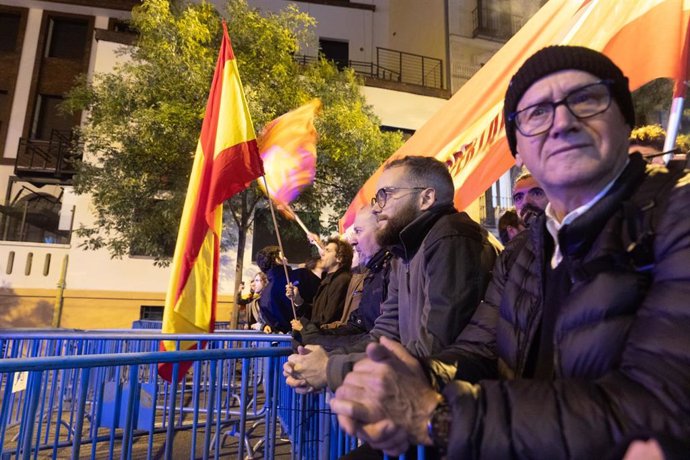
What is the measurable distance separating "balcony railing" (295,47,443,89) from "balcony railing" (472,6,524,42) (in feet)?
6.04

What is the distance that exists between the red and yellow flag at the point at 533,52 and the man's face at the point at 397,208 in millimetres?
1215

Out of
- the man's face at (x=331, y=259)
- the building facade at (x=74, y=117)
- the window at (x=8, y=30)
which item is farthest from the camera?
the window at (x=8, y=30)

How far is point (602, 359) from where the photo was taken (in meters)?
1.13

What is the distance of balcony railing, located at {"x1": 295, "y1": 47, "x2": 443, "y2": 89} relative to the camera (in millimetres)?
19672

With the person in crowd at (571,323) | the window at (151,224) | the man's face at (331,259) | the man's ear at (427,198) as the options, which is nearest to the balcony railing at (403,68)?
the window at (151,224)

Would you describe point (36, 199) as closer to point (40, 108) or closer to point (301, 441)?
point (40, 108)

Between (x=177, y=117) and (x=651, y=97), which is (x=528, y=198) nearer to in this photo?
(x=651, y=97)

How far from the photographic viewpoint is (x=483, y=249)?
2.18 metres

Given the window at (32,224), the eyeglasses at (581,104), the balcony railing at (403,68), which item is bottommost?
the eyeglasses at (581,104)

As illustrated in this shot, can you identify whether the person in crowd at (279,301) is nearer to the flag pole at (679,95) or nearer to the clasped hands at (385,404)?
the flag pole at (679,95)

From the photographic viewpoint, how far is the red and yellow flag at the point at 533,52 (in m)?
2.90

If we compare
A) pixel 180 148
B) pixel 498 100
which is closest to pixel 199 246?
pixel 498 100

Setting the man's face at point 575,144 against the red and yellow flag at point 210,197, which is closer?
the man's face at point 575,144

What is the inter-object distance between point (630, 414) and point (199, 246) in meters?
3.56
